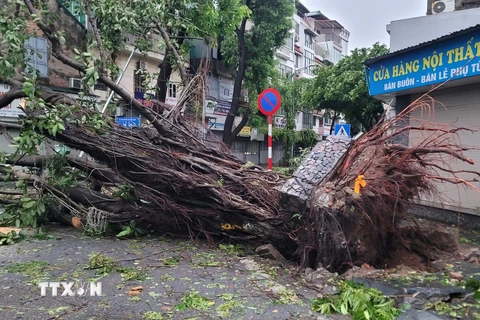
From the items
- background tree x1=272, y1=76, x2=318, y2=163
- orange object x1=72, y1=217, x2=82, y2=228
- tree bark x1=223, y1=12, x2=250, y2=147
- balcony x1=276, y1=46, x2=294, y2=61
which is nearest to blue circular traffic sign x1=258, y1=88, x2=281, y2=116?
orange object x1=72, y1=217, x2=82, y2=228

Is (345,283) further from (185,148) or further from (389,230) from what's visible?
(185,148)

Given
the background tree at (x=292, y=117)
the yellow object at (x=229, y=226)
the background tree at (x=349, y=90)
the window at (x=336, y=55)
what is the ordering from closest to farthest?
the yellow object at (x=229, y=226) < the background tree at (x=349, y=90) < the background tree at (x=292, y=117) < the window at (x=336, y=55)

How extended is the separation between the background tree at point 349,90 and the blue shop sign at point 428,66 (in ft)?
30.9

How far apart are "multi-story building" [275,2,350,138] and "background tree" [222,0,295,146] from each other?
463 inches

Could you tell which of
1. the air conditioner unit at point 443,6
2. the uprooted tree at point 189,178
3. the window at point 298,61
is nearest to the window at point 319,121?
the window at point 298,61

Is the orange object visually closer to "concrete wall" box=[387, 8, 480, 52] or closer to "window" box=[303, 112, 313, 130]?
"concrete wall" box=[387, 8, 480, 52]

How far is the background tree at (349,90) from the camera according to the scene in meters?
19.0

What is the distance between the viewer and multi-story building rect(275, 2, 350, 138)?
37.5m

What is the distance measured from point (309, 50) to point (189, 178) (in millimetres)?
40250

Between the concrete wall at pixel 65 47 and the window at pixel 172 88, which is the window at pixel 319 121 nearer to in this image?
the window at pixel 172 88

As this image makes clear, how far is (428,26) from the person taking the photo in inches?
378

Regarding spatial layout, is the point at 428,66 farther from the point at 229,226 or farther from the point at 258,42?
the point at 258,42

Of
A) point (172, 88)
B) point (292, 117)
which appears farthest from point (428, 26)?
point (292, 117)

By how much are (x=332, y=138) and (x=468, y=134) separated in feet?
13.1
